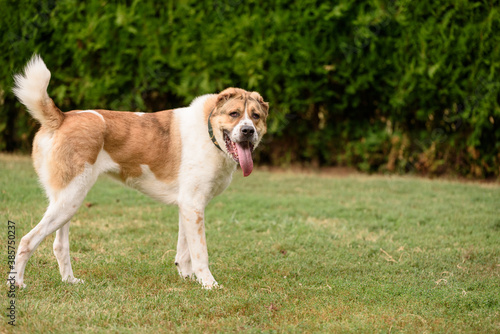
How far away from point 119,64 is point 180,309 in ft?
23.5

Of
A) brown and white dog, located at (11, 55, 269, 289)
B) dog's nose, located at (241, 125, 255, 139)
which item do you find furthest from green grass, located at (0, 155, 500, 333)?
dog's nose, located at (241, 125, 255, 139)

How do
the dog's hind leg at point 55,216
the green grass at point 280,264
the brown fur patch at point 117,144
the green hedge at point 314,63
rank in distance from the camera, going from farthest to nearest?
the green hedge at point 314,63, the brown fur patch at point 117,144, the dog's hind leg at point 55,216, the green grass at point 280,264

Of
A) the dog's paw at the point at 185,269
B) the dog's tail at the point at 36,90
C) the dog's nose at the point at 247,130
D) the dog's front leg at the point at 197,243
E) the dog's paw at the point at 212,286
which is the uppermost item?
the dog's tail at the point at 36,90

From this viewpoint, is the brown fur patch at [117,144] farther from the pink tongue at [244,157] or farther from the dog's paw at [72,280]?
the dog's paw at [72,280]

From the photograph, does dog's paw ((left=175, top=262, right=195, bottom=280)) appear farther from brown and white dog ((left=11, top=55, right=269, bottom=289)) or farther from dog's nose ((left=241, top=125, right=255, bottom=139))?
dog's nose ((left=241, top=125, right=255, bottom=139))

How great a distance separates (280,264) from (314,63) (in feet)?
17.9

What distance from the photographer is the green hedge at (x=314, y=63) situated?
9.13m

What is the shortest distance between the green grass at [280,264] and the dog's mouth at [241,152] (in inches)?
36.3

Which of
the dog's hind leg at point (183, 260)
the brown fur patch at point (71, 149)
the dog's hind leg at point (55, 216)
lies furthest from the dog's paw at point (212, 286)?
the brown fur patch at point (71, 149)

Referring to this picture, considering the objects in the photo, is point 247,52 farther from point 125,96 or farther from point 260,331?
point 260,331

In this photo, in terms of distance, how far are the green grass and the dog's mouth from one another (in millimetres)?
923

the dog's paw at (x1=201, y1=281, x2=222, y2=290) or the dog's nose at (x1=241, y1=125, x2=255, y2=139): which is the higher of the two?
the dog's nose at (x1=241, y1=125, x2=255, y2=139)

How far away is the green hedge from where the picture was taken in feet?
30.0

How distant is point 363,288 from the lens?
14.1 feet
